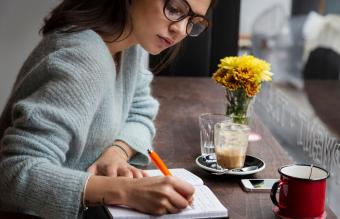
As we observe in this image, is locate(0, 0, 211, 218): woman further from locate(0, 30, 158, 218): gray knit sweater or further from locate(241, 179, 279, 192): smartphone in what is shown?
locate(241, 179, 279, 192): smartphone

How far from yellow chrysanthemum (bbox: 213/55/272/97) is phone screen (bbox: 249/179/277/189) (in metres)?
0.25

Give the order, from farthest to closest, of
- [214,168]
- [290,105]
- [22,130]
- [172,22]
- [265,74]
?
1. [290,105]
2. [265,74]
3. [214,168]
4. [172,22]
5. [22,130]

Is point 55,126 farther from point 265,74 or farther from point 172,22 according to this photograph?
point 265,74

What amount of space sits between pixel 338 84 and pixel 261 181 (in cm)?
63

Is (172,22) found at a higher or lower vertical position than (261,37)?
higher

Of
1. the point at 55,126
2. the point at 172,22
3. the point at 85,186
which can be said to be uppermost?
the point at 172,22

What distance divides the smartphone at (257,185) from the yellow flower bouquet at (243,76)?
256 mm

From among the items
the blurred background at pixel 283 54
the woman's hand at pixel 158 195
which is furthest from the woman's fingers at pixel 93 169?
the blurred background at pixel 283 54

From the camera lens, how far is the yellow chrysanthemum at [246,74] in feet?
4.58

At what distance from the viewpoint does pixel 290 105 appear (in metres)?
2.28

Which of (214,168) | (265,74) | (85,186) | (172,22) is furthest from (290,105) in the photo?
(85,186)

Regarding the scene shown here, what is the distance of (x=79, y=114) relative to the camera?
1.05 m

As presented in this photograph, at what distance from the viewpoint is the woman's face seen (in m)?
1.17

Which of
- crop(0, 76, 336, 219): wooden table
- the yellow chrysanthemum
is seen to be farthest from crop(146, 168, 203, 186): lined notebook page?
the yellow chrysanthemum
